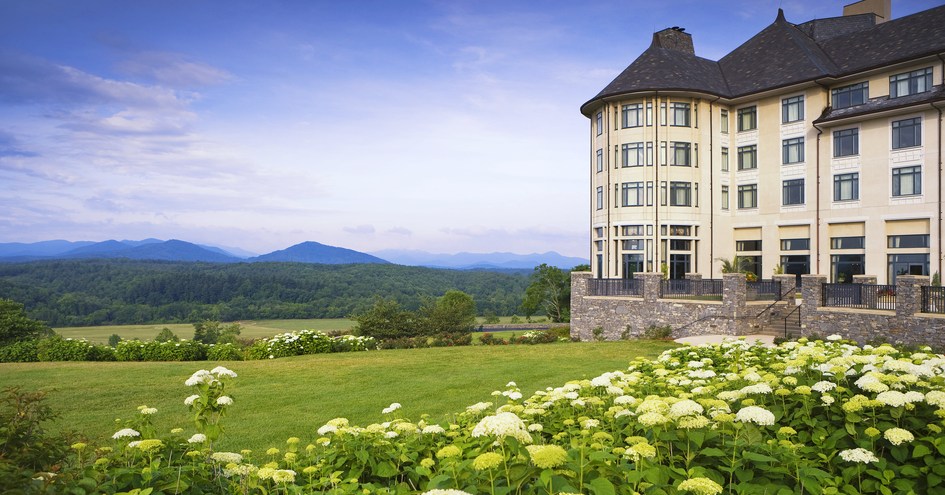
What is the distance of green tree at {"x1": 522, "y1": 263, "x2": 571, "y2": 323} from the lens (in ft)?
174

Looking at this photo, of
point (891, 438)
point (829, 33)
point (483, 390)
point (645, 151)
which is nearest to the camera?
point (891, 438)

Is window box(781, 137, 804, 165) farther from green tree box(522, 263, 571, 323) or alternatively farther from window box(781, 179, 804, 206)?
green tree box(522, 263, 571, 323)

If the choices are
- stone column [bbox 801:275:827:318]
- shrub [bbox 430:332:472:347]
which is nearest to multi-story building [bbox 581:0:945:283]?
stone column [bbox 801:275:827:318]

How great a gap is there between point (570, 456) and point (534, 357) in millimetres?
15735

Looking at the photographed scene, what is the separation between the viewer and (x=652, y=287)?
27953 millimetres

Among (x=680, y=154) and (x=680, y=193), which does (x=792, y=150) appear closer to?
(x=680, y=154)

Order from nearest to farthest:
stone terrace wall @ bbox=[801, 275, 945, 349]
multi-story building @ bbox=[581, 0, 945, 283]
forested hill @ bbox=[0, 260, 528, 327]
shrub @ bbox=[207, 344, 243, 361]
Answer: stone terrace wall @ bbox=[801, 275, 945, 349]
shrub @ bbox=[207, 344, 243, 361]
multi-story building @ bbox=[581, 0, 945, 283]
forested hill @ bbox=[0, 260, 528, 327]

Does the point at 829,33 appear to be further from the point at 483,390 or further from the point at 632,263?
the point at 483,390

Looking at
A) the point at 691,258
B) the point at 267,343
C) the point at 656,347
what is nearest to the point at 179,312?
the point at 267,343

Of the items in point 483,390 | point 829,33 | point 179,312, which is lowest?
point 179,312

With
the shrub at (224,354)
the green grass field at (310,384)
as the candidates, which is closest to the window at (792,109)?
the green grass field at (310,384)

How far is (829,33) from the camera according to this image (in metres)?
37.6

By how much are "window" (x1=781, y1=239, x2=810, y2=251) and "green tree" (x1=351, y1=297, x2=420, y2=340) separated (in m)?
22.3

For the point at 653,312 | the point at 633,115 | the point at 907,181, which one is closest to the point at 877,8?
the point at 907,181
